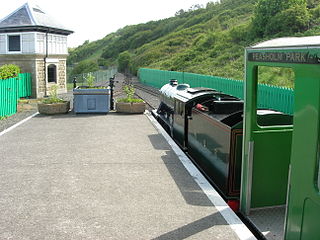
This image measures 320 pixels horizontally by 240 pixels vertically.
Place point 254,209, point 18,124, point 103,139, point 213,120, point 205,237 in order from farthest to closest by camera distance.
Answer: point 18,124, point 103,139, point 213,120, point 254,209, point 205,237

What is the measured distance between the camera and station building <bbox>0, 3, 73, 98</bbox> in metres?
27.1

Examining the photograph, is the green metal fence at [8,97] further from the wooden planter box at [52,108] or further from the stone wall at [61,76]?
the stone wall at [61,76]

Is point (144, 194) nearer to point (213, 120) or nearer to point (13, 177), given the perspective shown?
point (213, 120)

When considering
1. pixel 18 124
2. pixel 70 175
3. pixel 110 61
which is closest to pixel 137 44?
pixel 110 61

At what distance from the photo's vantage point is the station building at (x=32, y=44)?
27.1m

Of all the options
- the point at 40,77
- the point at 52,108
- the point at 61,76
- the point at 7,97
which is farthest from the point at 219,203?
the point at 61,76

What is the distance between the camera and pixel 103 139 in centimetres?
1172

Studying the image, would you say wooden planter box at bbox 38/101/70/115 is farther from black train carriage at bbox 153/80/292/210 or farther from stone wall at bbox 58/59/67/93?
stone wall at bbox 58/59/67/93

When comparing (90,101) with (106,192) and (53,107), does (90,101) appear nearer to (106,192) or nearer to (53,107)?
(53,107)

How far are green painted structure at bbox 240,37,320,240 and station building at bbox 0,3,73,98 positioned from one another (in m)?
23.5

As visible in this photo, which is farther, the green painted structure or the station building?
the station building

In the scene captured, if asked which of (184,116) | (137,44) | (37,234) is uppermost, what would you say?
(137,44)

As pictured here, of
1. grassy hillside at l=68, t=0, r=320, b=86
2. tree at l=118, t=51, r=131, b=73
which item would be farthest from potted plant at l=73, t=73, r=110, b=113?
tree at l=118, t=51, r=131, b=73

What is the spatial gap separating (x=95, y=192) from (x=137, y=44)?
9485 centimetres
